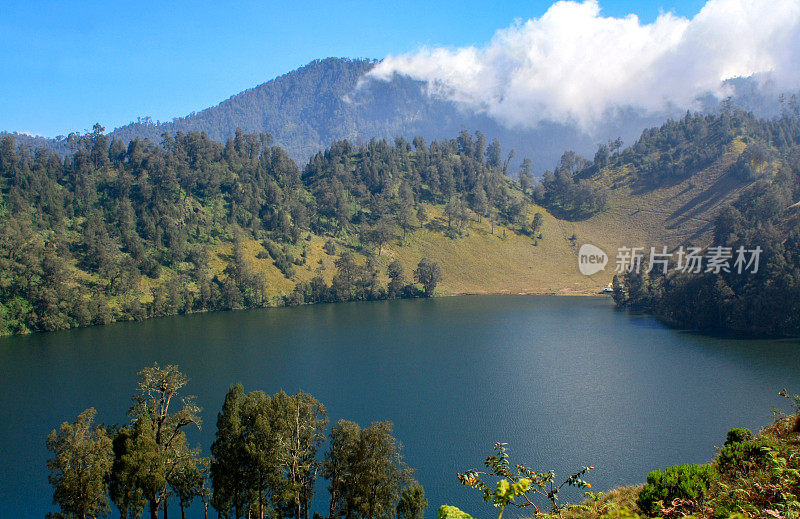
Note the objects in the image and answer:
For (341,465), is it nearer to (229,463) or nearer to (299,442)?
(299,442)

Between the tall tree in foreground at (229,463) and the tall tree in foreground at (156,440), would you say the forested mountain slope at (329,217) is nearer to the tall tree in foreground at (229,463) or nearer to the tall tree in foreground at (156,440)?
the tall tree in foreground at (156,440)

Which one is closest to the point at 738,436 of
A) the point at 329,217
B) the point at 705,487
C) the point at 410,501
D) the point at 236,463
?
the point at 705,487

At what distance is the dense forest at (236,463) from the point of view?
71.8ft

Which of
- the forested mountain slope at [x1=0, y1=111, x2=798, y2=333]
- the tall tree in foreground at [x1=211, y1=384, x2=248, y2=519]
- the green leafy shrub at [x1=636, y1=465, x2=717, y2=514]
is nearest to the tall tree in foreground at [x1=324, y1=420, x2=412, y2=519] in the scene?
the tall tree in foreground at [x1=211, y1=384, x2=248, y2=519]

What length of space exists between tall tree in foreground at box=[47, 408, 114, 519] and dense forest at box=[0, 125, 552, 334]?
71405 millimetres

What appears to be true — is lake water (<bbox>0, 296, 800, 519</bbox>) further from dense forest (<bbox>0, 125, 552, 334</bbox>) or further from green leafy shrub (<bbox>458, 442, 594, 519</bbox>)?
green leafy shrub (<bbox>458, 442, 594, 519</bbox>)

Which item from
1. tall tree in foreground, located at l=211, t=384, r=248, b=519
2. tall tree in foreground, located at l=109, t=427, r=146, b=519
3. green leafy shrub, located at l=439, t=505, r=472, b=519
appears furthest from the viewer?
tall tree in foreground, located at l=211, t=384, r=248, b=519

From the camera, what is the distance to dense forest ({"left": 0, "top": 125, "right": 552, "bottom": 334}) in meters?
89.2

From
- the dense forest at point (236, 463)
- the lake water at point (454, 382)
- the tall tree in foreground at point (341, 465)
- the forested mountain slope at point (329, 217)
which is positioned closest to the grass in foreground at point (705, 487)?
the dense forest at point (236, 463)

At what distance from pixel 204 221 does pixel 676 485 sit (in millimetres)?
119009

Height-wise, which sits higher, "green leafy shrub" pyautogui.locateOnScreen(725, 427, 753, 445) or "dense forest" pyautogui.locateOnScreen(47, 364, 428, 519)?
"green leafy shrub" pyautogui.locateOnScreen(725, 427, 753, 445)

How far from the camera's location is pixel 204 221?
119125 mm

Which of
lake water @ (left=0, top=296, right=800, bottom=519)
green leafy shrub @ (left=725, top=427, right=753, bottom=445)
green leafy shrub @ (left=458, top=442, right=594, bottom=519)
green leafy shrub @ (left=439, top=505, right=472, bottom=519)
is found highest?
green leafy shrub @ (left=458, top=442, right=594, bottom=519)

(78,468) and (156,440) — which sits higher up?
(156,440)
